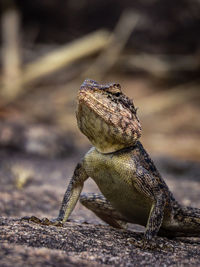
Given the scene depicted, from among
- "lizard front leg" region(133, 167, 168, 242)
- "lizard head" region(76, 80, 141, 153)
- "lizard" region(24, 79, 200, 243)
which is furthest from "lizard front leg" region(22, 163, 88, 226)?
"lizard front leg" region(133, 167, 168, 242)

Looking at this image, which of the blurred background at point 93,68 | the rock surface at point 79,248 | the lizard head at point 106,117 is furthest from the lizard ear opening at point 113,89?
the blurred background at point 93,68

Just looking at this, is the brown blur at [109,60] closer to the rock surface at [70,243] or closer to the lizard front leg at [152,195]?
the rock surface at [70,243]

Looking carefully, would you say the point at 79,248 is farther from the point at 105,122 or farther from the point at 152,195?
the point at 105,122

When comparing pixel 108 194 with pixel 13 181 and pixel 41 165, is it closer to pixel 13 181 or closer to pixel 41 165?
pixel 13 181

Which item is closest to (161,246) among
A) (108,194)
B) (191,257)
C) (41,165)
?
(191,257)

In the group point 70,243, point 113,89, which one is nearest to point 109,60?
point 113,89

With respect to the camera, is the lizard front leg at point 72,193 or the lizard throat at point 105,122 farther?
the lizard front leg at point 72,193
